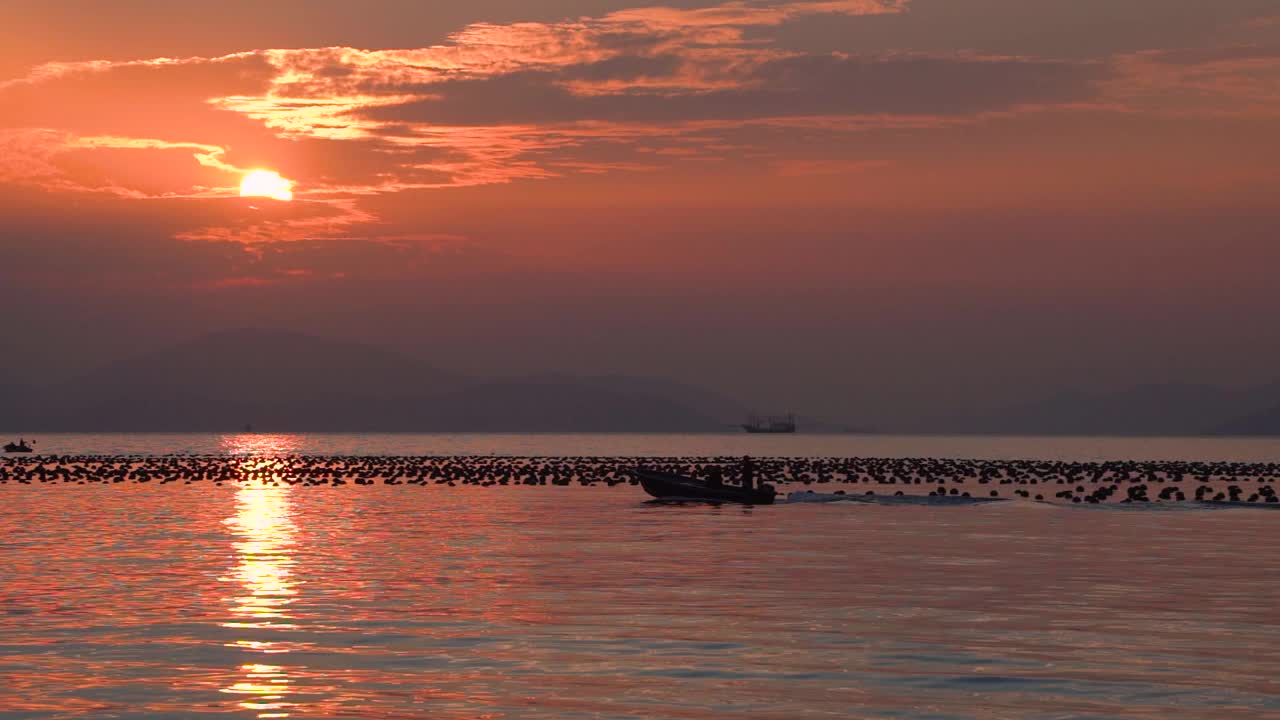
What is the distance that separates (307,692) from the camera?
21188mm

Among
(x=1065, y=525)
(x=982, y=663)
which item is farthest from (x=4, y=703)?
(x=1065, y=525)

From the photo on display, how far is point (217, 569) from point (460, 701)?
2099cm

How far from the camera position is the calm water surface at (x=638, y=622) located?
2081cm

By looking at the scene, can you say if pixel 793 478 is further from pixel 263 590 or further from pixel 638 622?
pixel 638 622

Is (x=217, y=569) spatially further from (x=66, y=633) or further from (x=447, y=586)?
(x=66, y=633)

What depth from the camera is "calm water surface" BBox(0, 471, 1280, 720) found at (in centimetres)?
2081

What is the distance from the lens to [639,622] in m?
28.5

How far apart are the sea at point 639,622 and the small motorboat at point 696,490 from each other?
51.7 feet

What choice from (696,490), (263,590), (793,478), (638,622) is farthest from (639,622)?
(793,478)

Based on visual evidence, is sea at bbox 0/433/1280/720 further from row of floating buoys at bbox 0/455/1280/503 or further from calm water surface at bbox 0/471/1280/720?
row of floating buoys at bbox 0/455/1280/503

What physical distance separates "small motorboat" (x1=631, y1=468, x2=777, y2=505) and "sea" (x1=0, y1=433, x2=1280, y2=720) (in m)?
15.7

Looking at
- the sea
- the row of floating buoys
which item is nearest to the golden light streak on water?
the sea

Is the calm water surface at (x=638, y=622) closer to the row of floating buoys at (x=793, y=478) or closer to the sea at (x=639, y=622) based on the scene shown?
the sea at (x=639, y=622)

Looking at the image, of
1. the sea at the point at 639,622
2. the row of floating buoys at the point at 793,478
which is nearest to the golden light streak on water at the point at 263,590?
the sea at the point at 639,622
